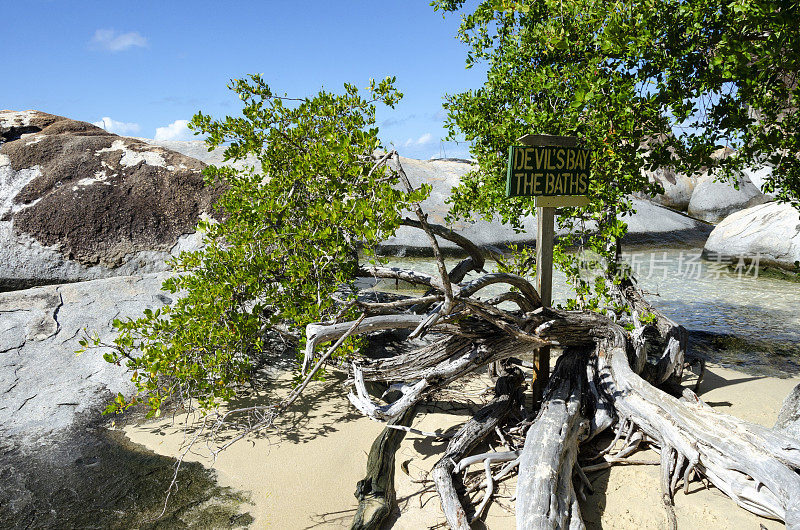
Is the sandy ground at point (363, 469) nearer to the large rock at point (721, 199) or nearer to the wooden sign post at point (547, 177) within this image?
the wooden sign post at point (547, 177)

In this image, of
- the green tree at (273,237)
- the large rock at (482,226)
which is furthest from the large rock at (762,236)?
the green tree at (273,237)

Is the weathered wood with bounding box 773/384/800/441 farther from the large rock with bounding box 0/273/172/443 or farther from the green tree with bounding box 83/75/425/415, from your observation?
the large rock with bounding box 0/273/172/443

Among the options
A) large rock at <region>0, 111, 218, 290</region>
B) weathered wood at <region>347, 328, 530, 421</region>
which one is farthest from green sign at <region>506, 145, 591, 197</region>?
large rock at <region>0, 111, 218, 290</region>

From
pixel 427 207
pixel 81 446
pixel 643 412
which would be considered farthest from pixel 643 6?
pixel 427 207

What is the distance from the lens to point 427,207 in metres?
16.5

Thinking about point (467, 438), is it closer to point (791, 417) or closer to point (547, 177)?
point (547, 177)

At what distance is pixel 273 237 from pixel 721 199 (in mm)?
22090

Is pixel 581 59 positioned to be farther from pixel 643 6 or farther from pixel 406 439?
pixel 406 439

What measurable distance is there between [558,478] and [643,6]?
13.7 feet

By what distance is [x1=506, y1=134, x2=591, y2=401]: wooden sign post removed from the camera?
5.26 metres

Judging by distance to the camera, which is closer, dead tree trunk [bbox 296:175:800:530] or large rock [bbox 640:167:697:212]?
dead tree trunk [bbox 296:175:800:530]

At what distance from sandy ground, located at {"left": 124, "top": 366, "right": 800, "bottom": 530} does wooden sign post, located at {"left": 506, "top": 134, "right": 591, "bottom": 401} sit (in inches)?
79.1

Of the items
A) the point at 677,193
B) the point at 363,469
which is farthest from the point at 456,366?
the point at 677,193

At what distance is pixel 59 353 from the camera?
22.6 ft
